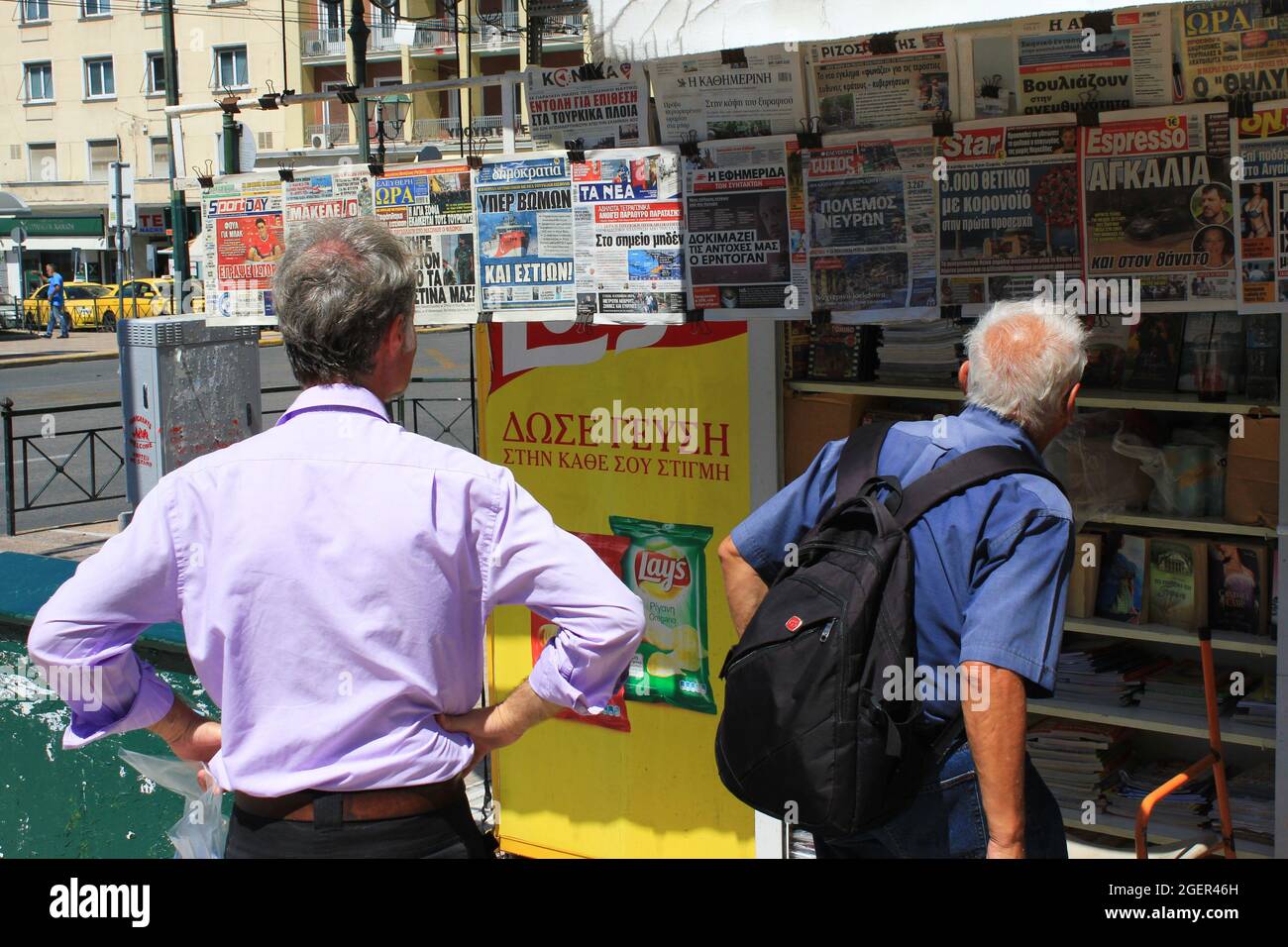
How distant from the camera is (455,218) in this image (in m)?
4.14

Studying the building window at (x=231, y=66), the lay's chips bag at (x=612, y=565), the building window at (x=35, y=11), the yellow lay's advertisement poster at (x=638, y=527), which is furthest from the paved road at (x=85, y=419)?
the building window at (x=35, y=11)

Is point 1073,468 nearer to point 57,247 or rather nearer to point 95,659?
point 95,659

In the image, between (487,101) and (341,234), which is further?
(487,101)

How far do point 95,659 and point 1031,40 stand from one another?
2695 millimetres

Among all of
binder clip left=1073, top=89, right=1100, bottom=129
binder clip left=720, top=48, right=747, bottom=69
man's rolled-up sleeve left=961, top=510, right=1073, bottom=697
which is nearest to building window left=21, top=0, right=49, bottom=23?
binder clip left=720, top=48, right=747, bottom=69

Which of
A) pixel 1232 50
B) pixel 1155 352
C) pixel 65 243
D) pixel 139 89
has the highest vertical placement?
pixel 139 89

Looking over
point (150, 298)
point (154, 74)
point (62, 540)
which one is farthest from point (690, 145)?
point (154, 74)

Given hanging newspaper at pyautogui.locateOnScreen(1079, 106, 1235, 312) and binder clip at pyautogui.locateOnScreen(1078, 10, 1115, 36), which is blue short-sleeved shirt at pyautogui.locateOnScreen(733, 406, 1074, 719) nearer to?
hanging newspaper at pyautogui.locateOnScreen(1079, 106, 1235, 312)

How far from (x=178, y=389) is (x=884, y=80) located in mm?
7032

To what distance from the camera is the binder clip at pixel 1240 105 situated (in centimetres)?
311

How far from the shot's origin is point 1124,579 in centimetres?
390

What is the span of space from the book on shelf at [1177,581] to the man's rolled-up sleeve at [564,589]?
8.01 feet

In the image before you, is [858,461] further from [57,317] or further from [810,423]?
[57,317]

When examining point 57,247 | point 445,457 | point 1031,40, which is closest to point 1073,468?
point 1031,40
